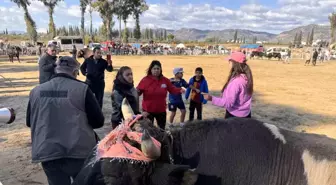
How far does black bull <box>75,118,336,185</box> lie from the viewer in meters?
1.85

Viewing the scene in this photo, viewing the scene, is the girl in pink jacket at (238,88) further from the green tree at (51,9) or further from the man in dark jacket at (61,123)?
the green tree at (51,9)

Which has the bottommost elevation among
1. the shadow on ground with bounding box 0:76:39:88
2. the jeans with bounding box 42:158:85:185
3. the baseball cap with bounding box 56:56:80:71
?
the shadow on ground with bounding box 0:76:39:88

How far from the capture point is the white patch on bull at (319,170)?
184 cm

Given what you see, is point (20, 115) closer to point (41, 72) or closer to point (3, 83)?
point (41, 72)

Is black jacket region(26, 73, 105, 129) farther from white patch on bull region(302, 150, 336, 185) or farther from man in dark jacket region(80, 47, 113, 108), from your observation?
man in dark jacket region(80, 47, 113, 108)

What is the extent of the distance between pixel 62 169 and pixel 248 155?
177 centimetres

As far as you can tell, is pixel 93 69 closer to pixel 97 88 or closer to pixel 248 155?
pixel 97 88

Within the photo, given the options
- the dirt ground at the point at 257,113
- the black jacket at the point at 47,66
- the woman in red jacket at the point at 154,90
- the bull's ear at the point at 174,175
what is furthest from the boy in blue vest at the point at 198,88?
the bull's ear at the point at 174,175

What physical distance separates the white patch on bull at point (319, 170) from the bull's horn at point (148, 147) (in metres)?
0.96

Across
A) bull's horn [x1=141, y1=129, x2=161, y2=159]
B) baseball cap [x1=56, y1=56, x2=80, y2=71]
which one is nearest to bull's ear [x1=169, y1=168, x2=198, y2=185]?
bull's horn [x1=141, y1=129, x2=161, y2=159]

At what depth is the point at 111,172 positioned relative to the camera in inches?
64.8

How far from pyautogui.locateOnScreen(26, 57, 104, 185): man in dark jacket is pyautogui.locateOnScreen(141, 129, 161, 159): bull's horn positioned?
1.33m

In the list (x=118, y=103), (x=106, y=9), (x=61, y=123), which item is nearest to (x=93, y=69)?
(x=118, y=103)

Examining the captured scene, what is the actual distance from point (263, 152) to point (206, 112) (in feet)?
26.2
